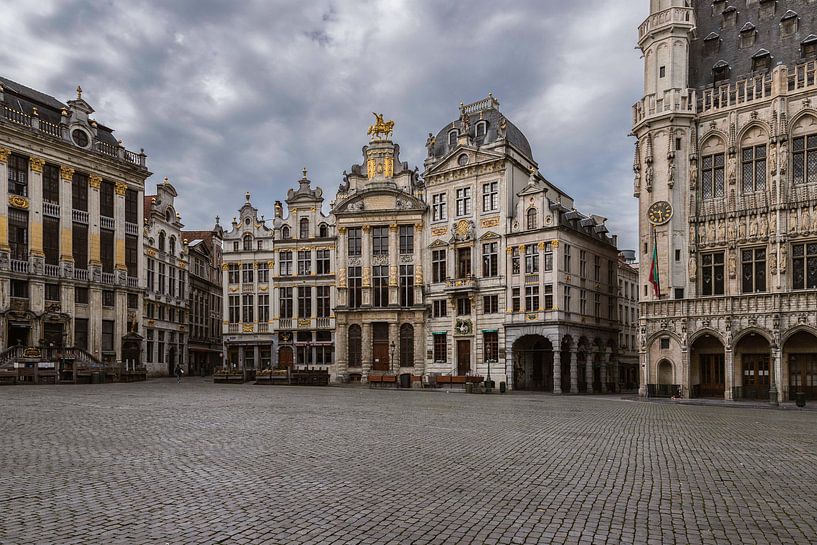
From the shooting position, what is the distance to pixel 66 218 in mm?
54000

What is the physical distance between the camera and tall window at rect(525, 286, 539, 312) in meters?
51.4

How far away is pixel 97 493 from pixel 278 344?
52.1m

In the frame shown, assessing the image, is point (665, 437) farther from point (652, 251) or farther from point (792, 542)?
point (652, 251)

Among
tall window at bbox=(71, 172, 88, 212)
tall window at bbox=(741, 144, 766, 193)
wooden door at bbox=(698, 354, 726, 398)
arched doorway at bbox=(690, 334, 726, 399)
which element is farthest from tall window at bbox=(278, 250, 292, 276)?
tall window at bbox=(741, 144, 766, 193)

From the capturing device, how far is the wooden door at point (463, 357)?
180ft

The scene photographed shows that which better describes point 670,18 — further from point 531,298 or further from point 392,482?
point 392,482

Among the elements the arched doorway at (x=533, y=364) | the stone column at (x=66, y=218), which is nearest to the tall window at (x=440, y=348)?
the arched doorway at (x=533, y=364)

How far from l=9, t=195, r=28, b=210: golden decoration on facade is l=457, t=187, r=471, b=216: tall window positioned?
109 feet

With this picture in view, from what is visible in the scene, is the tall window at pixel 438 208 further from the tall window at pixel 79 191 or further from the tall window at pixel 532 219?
the tall window at pixel 79 191

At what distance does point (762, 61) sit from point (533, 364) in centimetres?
2693

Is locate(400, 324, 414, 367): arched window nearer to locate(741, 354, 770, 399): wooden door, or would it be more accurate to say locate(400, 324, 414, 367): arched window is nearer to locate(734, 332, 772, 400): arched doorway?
locate(734, 332, 772, 400): arched doorway

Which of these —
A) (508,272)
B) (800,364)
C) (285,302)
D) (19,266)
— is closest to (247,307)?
(285,302)

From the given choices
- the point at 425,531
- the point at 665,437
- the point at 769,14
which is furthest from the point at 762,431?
the point at 769,14

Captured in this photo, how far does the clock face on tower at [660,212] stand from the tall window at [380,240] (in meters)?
22.7
